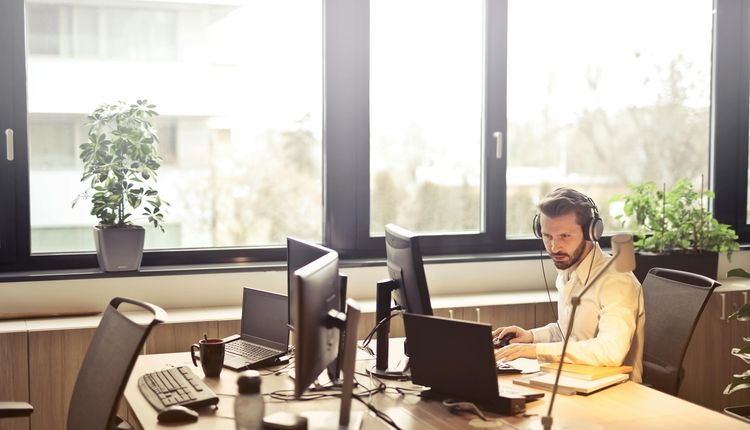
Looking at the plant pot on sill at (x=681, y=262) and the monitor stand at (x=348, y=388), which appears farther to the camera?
the plant pot on sill at (x=681, y=262)

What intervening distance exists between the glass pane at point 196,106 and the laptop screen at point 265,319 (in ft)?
3.37

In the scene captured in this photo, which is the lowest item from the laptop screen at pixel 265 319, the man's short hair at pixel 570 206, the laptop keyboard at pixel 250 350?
the laptop keyboard at pixel 250 350

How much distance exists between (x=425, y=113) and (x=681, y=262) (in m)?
1.42

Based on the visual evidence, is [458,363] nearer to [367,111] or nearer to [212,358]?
[212,358]

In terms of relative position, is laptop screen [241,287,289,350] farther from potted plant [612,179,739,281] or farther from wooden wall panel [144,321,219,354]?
potted plant [612,179,739,281]

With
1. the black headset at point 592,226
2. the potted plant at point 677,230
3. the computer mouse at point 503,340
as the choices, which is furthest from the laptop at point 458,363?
the potted plant at point 677,230

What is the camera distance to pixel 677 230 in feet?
13.7

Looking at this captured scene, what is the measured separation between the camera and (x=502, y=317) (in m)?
3.81

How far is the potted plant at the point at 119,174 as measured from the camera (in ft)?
11.5

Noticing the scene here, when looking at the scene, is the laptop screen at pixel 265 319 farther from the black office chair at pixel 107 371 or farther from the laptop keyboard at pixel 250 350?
the black office chair at pixel 107 371

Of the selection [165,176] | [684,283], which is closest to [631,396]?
[684,283]

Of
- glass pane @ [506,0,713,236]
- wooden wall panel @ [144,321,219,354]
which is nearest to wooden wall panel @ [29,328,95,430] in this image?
wooden wall panel @ [144,321,219,354]

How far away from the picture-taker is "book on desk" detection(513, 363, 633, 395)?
2410mm

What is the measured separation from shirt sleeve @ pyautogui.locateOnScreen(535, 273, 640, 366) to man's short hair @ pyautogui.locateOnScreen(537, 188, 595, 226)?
22 cm
